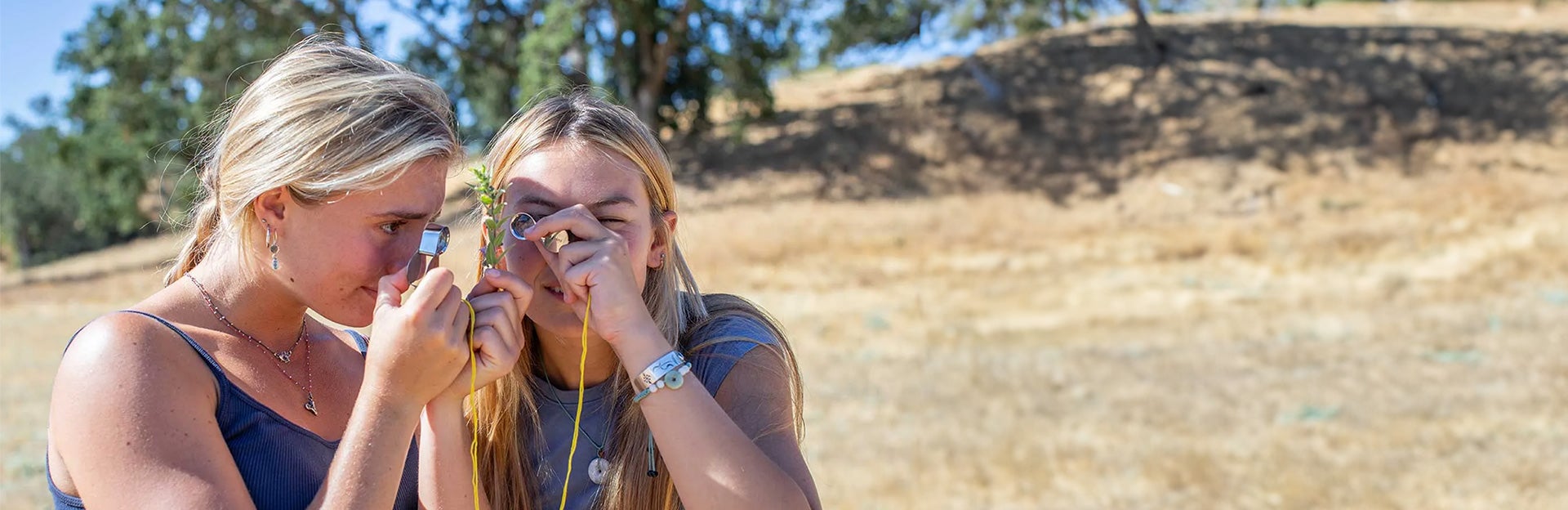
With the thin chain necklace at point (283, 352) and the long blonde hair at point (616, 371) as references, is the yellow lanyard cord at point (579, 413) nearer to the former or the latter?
the long blonde hair at point (616, 371)

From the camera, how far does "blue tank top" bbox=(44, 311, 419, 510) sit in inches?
76.1

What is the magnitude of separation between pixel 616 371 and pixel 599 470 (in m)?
0.21

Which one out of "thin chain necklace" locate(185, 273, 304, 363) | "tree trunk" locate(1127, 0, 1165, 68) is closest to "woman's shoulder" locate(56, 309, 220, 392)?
"thin chain necklace" locate(185, 273, 304, 363)

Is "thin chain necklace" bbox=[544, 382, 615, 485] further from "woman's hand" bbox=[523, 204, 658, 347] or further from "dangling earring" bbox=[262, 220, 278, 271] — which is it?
"dangling earring" bbox=[262, 220, 278, 271]

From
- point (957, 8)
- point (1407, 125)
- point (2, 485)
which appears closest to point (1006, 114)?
point (957, 8)

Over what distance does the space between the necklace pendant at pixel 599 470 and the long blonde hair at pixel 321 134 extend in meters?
0.68

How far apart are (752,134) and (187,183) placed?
451 inches

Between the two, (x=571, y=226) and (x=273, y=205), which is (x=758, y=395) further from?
(x=273, y=205)

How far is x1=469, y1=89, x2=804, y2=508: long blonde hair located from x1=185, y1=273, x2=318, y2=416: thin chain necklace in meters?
0.32

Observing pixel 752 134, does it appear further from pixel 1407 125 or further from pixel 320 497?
pixel 320 497

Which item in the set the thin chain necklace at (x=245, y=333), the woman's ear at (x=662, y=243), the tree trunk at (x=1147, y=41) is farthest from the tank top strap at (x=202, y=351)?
the tree trunk at (x=1147, y=41)

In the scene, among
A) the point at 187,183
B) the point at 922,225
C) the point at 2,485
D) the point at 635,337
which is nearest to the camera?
the point at 635,337

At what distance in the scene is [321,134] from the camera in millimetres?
1917

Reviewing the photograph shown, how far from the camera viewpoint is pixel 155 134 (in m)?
22.8
